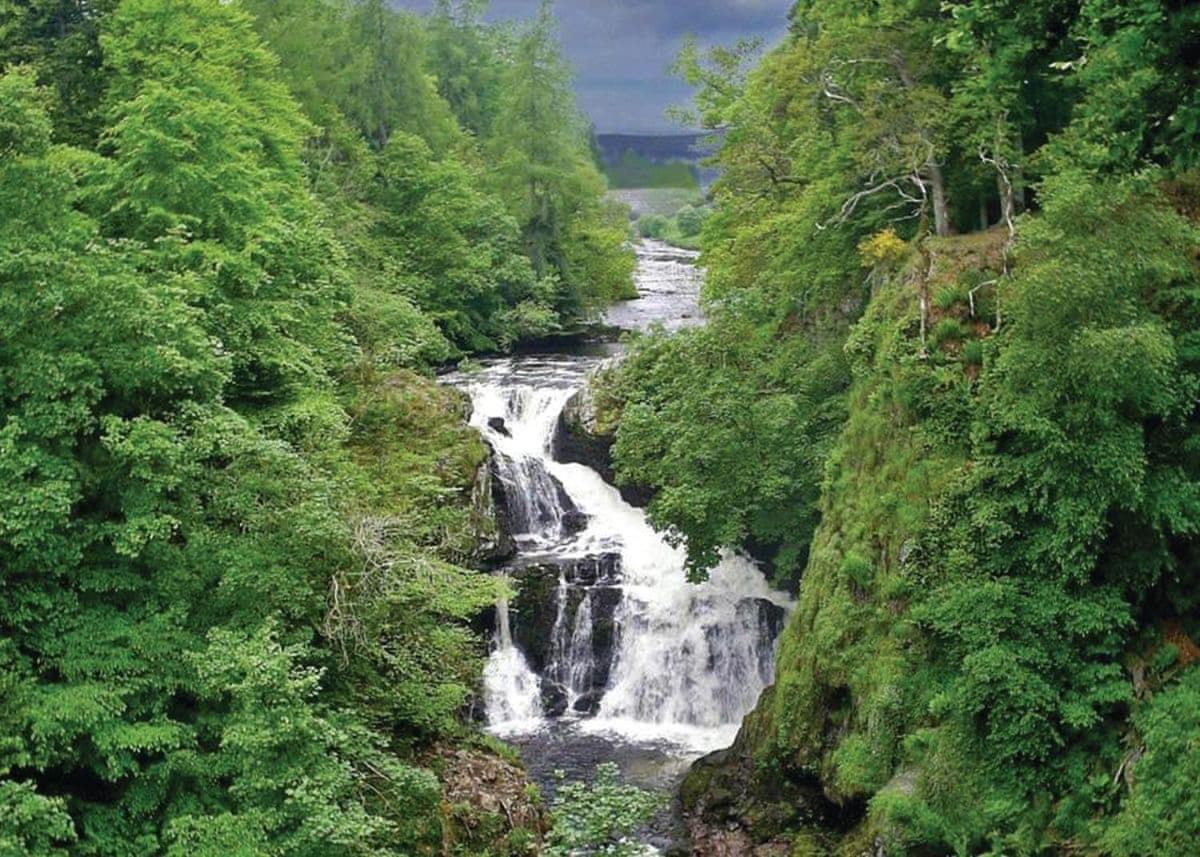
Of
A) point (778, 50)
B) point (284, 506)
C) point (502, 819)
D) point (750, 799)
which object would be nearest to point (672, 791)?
point (750, 799)

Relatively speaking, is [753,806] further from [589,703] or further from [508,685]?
[508,685]

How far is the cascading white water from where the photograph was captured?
20.3 metres

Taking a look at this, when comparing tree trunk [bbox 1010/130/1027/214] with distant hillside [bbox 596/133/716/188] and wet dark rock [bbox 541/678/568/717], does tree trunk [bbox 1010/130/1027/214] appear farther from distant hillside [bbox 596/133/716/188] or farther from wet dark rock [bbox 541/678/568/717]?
wet dark rock [bbox 541/678/568/717]

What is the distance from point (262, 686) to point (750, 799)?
8.94m

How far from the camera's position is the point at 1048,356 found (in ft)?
36.9

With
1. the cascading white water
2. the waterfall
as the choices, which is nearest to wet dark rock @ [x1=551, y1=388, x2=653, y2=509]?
the cascading white water

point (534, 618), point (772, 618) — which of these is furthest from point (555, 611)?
point (772, 618)

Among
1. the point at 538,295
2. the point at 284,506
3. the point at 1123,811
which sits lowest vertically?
the point at 1123,811

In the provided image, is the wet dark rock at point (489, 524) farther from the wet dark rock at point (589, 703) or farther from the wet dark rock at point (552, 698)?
the wet dark rock at point (589, 703)

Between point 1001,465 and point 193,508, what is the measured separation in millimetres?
9129

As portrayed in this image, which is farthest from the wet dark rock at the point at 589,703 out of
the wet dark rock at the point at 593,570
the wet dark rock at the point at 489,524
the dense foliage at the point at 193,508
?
the wet dark rock at the point at 489,524

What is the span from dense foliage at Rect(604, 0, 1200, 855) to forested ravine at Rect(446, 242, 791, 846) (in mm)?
2570

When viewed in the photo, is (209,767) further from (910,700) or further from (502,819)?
(910,700)

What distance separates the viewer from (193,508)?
11.1 m
